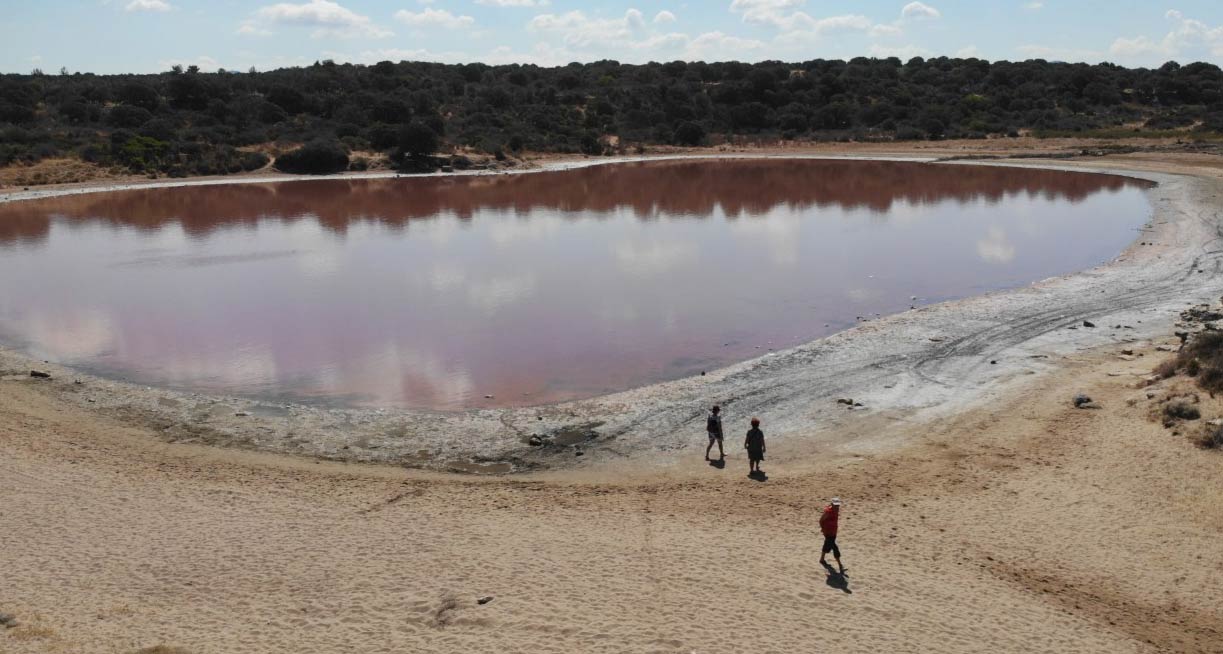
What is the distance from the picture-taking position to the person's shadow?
38.0ft

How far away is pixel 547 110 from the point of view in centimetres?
8819

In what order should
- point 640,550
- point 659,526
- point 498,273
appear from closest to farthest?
point 640,550, point 659,526, point 498,273

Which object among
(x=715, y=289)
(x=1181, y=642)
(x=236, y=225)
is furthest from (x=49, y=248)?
(x=1181, y=642)

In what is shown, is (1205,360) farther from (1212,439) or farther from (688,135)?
(688,135)

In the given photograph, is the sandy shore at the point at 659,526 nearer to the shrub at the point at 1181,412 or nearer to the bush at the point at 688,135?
the shrub at the point at 1181,412

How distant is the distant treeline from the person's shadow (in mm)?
62618

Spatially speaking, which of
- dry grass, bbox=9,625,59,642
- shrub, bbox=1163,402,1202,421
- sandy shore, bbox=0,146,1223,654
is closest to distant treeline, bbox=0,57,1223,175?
sandy shore, bbox=0,146,1223,654

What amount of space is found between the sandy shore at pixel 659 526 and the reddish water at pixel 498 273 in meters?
2.80

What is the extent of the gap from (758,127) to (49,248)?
218 feet

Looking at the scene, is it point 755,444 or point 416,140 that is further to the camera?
point 416,140

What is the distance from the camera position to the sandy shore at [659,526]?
423 inches

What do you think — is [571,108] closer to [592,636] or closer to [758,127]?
[758,127]

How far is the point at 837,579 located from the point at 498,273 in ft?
73.9

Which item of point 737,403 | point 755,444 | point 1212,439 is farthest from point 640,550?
point 1212,439
